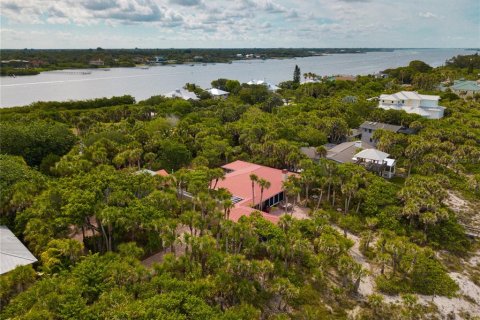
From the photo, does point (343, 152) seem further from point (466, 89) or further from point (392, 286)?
point (466, 89)

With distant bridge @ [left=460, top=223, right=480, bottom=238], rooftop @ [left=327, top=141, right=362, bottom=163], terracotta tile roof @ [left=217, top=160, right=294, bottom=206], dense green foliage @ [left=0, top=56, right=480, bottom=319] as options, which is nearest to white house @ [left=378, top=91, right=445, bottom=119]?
dense green foliage @ [left=0, top=56, right=480, bottom=319]

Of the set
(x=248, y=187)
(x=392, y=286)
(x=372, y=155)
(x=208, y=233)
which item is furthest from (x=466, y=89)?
(x=208, y=233)

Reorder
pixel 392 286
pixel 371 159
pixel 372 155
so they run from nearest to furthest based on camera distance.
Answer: pixel 392 286
pixel 371 159
pixel 372 155

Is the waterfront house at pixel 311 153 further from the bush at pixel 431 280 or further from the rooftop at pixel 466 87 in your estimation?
the rooftop at pixel 466 87

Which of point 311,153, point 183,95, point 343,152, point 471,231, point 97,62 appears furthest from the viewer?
point 97,62

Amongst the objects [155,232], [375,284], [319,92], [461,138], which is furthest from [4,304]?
[319,92]

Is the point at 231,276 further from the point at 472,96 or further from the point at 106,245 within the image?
the point at 472,96

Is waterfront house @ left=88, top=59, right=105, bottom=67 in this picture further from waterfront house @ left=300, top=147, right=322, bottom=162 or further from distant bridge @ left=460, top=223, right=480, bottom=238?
distant bridge @ left=460, top=223, right=480, bottom=238
